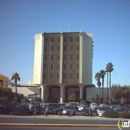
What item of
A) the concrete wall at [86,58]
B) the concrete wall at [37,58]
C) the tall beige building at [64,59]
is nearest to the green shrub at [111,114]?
the tall beige building at [64,59]

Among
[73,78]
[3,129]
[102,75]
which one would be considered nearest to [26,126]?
[3,129]

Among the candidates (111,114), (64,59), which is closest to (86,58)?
(64,59)

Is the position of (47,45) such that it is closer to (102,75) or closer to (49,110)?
(102,75)

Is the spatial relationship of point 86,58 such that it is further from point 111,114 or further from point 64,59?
point 111,114

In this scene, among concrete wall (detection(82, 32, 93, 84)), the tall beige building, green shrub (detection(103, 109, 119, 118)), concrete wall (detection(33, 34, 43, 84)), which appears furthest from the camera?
concrete wall (detection(33, 34, 43, 84))

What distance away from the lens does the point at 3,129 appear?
56.0ft

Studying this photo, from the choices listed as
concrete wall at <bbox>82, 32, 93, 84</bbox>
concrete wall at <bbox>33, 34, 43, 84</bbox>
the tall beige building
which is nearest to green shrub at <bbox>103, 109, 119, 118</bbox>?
the tall beige building

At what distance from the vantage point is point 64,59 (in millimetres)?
97500

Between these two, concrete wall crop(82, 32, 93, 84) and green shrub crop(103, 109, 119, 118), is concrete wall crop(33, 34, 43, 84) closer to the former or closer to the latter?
concrete wall crop(82, 32, 93, 84)

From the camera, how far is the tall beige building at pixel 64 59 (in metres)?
97.1

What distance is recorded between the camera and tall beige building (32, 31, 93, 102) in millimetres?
97062

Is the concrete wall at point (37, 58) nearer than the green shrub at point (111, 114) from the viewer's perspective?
No

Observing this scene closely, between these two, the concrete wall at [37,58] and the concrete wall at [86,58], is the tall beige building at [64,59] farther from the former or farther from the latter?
the concrete wall at [37,58]

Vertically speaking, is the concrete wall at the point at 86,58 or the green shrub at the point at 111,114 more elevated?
the concrete wall at the point at 86,58
